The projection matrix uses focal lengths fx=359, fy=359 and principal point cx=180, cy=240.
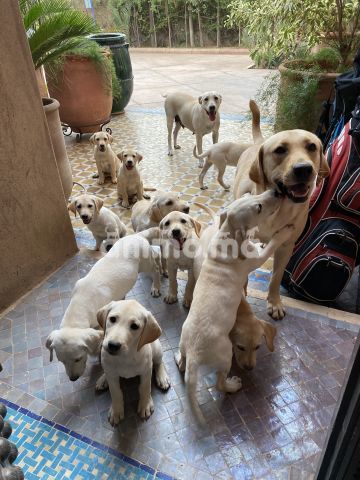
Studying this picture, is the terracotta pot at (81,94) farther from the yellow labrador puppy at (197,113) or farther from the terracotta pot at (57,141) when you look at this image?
the terracotta pot at (57,141)

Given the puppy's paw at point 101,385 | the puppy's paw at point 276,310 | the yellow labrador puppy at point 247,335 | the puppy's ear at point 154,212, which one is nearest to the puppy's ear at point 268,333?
the yellow labrador puppy at point 247,335

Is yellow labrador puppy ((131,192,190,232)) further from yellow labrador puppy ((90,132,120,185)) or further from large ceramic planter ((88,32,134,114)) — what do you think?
large ceramic planter ((88,32,134,114))

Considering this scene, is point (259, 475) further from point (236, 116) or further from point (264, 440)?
point (236, 116)

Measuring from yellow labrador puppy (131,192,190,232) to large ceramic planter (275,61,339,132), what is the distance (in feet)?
8.89

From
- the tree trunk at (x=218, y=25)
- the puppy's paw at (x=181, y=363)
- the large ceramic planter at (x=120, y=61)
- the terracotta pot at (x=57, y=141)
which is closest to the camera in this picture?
the puppy's paw at (x=181, y=363)

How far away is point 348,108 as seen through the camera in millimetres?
3057

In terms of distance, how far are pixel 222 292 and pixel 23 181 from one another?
180 cm

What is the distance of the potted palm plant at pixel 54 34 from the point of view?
3.93 metres

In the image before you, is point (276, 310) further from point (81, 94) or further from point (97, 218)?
point (81, 94)

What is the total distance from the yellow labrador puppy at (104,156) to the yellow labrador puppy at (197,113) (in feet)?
3.75

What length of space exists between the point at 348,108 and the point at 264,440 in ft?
8.72

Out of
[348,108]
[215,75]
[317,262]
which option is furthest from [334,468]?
[215,75]

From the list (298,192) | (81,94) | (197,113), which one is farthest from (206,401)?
(81,94)

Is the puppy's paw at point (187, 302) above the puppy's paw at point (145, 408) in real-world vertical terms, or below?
above
